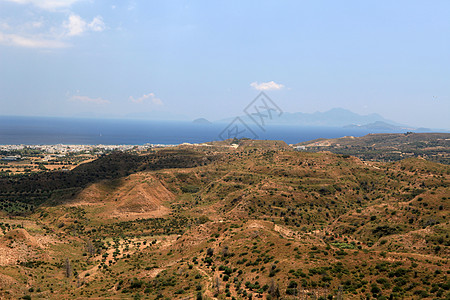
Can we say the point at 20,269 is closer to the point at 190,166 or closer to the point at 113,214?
the point at 113,214

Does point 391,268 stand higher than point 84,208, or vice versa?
point 391,268

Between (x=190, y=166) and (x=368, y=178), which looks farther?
(x=190, y=166)

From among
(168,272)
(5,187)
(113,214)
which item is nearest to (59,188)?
(5,187)

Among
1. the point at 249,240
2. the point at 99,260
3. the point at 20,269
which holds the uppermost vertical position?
the point at 249,240

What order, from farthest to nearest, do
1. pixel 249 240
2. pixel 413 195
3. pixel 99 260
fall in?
pixel 413 195 → pixel 99 260 → pixel 249 240

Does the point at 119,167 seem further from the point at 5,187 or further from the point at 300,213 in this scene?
the point at 300,213

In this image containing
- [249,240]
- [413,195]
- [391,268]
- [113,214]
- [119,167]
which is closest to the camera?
[391,268]
